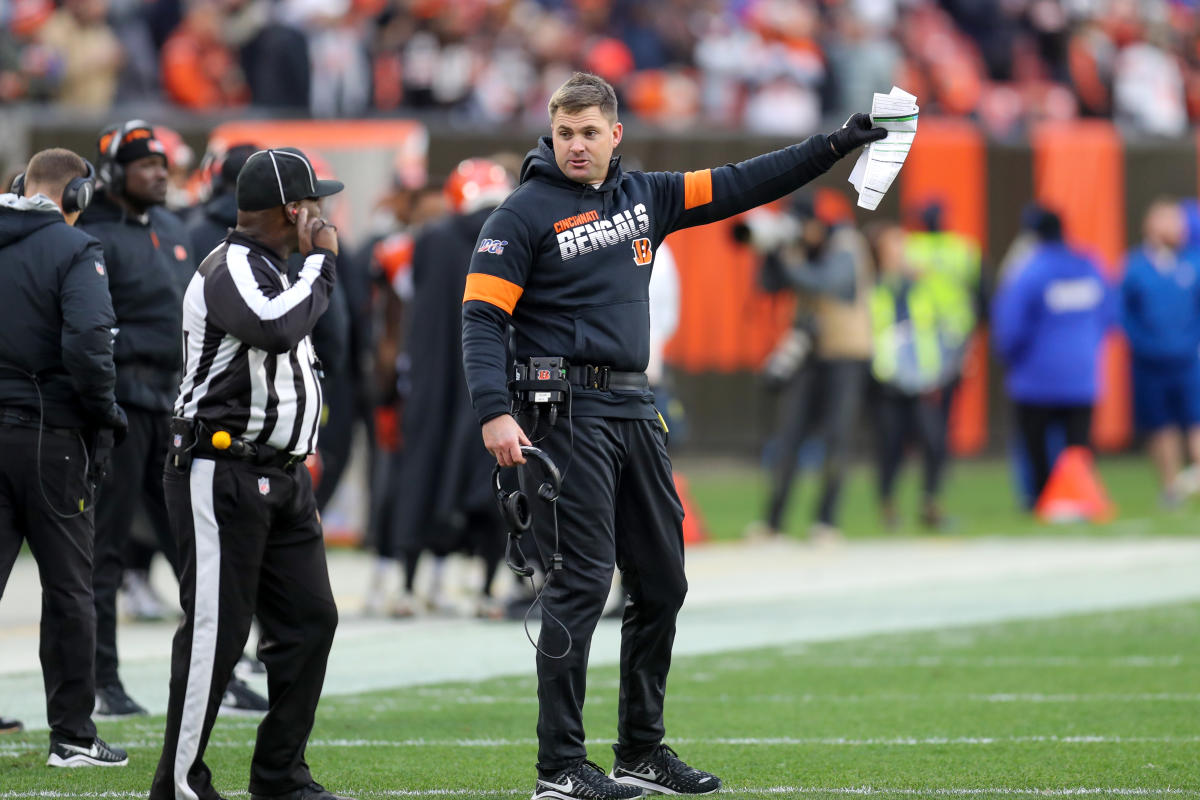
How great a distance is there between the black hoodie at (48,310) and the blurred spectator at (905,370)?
28.6ft

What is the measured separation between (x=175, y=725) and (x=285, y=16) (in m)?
13.7

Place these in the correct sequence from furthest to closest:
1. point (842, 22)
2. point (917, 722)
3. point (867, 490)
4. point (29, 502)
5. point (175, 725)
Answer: point (842, 22)
point (867, 490)
point (917, 722)
point (29, 502)
point (175, 725)

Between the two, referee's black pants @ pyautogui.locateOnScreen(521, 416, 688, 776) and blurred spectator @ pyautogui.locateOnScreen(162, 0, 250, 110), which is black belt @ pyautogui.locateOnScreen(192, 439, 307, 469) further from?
blurred spectator @ pyautogui.locateOnScreen(162, 0, 250, 110)

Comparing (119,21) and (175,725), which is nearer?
(175,725)

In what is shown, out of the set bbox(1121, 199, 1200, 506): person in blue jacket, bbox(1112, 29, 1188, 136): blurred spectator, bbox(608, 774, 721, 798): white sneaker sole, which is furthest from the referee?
bbox(1112, 29, 1188, 136): blurred spectator

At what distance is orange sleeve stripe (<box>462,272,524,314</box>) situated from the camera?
19.2 feet

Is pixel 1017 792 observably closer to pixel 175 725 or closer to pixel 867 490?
pixel 175 725

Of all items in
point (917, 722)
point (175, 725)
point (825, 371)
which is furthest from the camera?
point (825, 371)

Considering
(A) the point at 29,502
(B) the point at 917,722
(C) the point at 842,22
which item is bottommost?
(B) the point at 917,722

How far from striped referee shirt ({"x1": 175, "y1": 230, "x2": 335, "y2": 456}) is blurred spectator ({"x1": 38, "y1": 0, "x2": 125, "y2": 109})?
12.4 meters

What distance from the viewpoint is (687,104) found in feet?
65.0

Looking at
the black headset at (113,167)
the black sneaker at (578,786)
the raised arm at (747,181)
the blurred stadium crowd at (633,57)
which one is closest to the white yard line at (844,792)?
the black sneaker at (578,786)

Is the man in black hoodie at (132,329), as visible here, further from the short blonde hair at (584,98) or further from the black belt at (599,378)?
the black belt at (599,378)

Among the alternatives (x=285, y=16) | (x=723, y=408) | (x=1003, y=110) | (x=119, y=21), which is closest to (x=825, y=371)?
(x=723, y=408)
